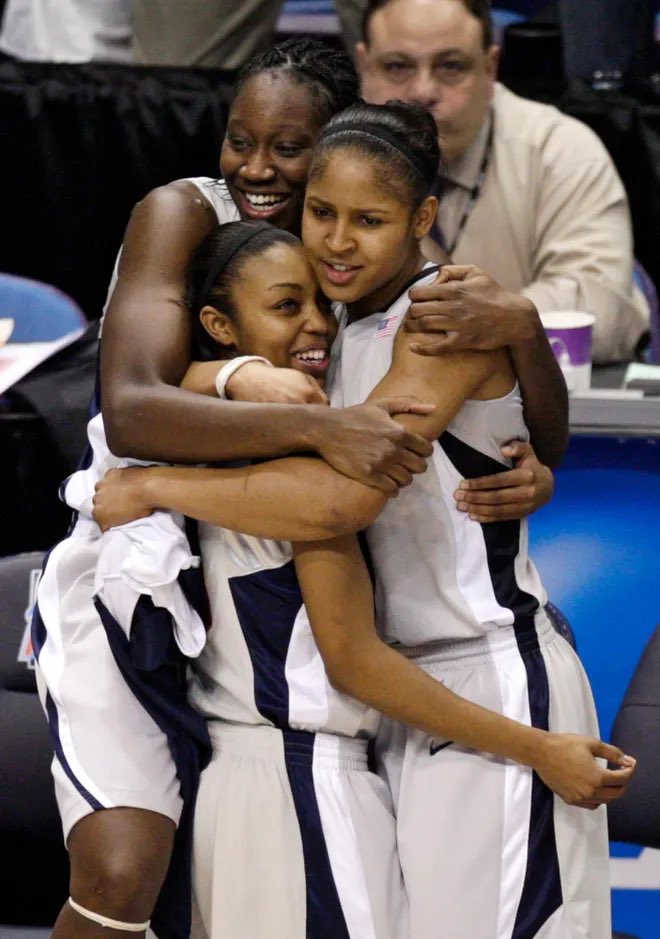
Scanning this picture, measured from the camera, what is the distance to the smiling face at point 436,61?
430cm

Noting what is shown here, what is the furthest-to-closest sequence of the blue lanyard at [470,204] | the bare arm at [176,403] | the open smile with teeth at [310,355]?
the blue lanyard at [470,204]
the open smile with teeth at [310,355]
the bare arm at [176,403]

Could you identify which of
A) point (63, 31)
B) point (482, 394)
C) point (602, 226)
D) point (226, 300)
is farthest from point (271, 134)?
point (63, 31)

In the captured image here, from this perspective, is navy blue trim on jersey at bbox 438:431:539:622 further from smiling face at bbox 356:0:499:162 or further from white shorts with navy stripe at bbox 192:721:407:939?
smiling face at bbox 356:0:499:162

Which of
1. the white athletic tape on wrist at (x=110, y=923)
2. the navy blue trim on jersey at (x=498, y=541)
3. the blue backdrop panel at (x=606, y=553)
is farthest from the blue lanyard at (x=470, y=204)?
the white athletic tape on wrist at (x=110, y=923)

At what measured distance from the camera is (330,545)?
Answer: 91.2 inches

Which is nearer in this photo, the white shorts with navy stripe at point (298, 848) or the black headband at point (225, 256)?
the white shorts with navy stripe at point (298, 848)

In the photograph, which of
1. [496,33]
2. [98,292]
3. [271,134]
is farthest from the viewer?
[496,33]

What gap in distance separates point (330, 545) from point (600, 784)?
0.48m

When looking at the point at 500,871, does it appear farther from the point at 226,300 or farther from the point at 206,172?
the point at 206,172

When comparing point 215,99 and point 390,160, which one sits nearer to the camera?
point 390,160

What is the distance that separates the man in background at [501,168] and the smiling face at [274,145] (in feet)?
5.35

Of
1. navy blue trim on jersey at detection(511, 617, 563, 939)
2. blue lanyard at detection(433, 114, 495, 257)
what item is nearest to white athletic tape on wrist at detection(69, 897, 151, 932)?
navy blue trim on jersey at detection(511, 617, 563, 939)

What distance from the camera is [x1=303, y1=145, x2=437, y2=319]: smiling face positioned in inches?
91.7

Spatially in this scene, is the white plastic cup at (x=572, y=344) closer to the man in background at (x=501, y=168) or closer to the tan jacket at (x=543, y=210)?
the man in background at (x=501, y=168)
